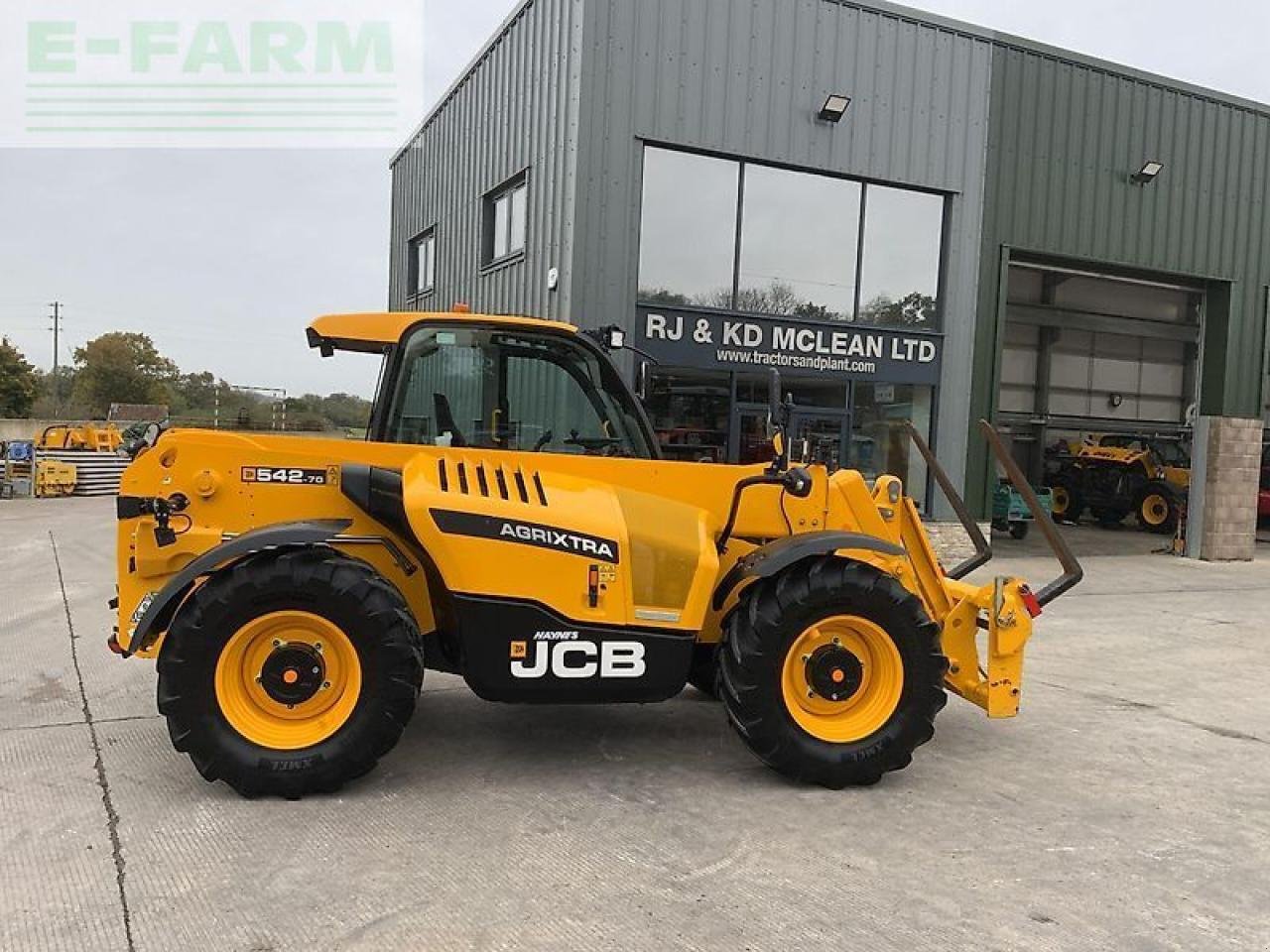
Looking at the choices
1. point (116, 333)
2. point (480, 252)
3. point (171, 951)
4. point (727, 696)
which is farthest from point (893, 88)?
point (116, 333)

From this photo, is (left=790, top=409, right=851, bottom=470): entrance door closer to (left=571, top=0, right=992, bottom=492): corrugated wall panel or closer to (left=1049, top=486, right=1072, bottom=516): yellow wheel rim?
(left=571, top=0, right=992, bottom=492): corrugated wall panel

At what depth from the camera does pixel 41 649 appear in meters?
6.85

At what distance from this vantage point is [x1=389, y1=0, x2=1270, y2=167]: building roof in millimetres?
12039

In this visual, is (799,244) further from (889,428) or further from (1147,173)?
(1147,173)

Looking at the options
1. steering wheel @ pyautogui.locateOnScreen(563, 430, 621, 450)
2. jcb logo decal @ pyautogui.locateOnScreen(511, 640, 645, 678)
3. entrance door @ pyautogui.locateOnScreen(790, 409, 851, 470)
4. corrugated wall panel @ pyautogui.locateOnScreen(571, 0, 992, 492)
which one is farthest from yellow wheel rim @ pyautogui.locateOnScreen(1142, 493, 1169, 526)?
jcb logo decal @ pyautogui.locateOnScreen(511, 640, 645, 678)

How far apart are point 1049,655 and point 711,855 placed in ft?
16.5

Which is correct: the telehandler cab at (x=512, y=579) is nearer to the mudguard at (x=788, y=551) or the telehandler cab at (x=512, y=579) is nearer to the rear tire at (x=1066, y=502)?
the mudguard at (x=788, y=551)

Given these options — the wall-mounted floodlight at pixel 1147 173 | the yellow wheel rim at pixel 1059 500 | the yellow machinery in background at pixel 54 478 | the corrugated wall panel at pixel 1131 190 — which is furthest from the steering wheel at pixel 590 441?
the yellow wheel rim at pixel 1059 500

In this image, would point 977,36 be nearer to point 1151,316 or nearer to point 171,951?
point 1151,316

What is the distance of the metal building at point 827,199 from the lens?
1085cm

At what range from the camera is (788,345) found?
1196cm

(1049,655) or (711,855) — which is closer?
(711,855)

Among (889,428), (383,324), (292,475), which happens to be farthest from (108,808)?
(889,428)

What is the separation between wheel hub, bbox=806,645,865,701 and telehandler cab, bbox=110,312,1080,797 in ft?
0.04
